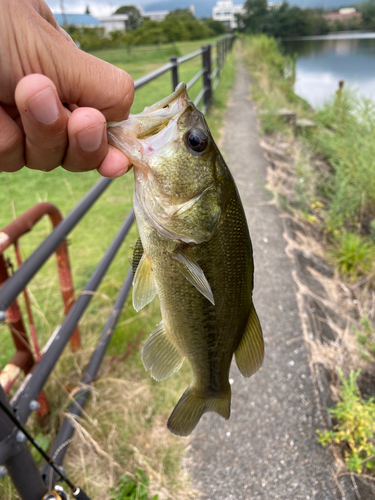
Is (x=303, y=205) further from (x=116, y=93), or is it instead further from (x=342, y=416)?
(x=116, y=93)

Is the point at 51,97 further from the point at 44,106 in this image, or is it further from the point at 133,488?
the point at 133,488

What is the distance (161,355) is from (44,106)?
78 centimetres

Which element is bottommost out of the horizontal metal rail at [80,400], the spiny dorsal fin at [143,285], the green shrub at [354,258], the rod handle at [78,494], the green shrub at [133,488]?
the green shrub at [133,488]

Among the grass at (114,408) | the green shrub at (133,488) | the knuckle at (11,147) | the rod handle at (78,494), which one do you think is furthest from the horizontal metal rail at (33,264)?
the green shrub at (133,488)

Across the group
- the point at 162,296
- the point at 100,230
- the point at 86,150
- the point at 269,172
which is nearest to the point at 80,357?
the point at 162,296

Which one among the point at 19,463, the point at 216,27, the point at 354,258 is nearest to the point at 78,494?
the point at 19,463

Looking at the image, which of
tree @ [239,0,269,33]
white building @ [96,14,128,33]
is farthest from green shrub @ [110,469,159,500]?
white building @ [96,14,128,33]

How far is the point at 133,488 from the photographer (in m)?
1.88

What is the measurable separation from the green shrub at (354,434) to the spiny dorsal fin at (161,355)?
1.36 m

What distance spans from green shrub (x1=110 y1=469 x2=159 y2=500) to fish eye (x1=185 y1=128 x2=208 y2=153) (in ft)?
5.74

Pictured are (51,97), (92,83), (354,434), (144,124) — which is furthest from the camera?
(354,434)

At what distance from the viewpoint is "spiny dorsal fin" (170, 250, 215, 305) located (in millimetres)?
905

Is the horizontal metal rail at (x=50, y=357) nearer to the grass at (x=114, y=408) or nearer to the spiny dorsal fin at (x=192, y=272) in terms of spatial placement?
the grass at (x=114, y=408)

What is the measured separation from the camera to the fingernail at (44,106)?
0.63m
